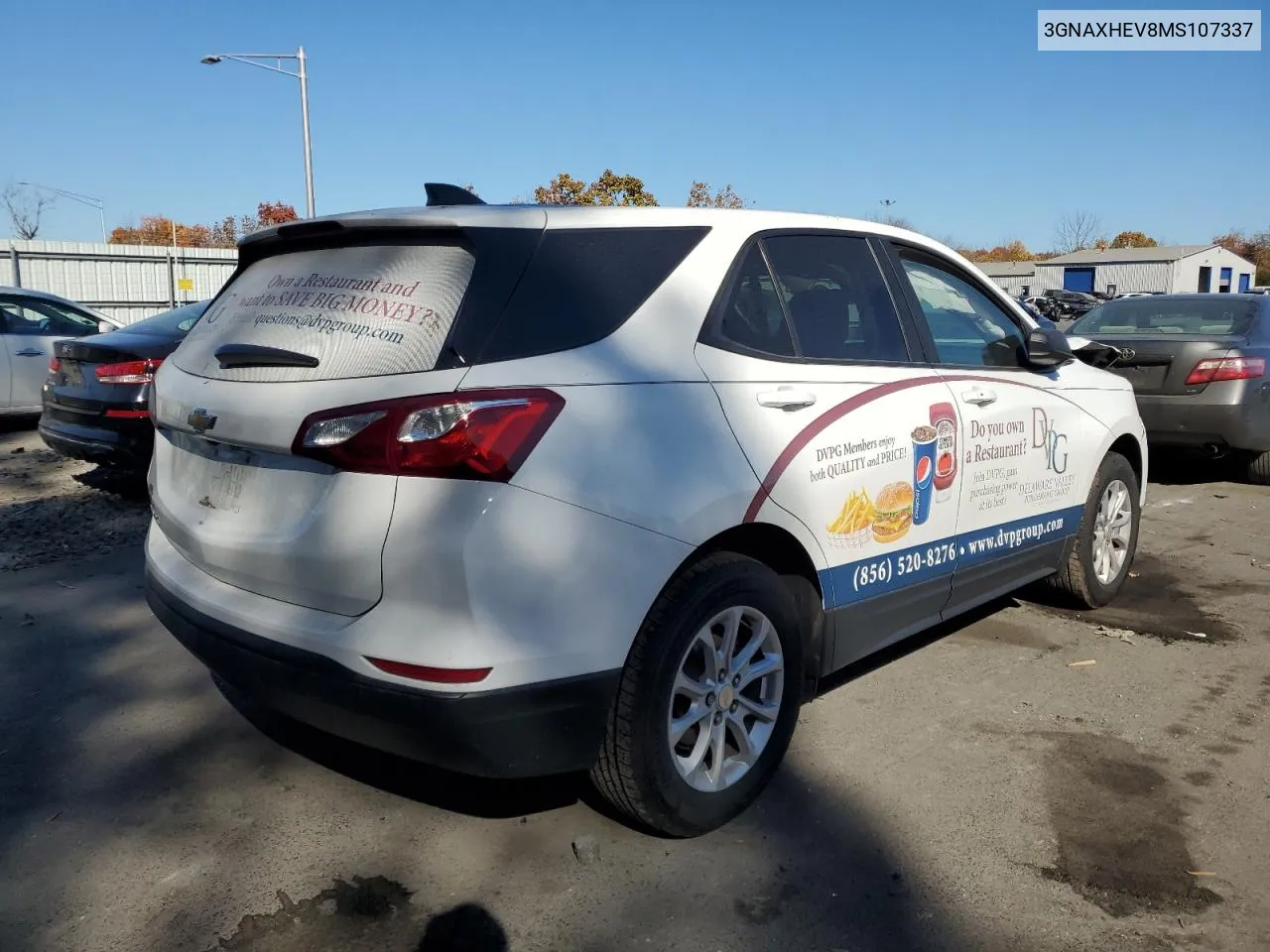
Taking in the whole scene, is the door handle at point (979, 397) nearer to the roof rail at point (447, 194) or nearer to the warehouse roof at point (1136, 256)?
the roof rail at point (447, 194)

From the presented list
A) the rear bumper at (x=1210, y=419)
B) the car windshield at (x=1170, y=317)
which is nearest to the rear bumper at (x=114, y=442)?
the rear bumper at (x=1210, y=419)

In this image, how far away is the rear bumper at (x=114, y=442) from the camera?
670 cm

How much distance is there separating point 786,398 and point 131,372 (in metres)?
5.10

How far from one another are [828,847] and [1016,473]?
195 centimetres

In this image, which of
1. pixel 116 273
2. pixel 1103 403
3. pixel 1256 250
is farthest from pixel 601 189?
pixel 1256 250

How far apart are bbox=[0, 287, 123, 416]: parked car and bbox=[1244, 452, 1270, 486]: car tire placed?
34.4 feet

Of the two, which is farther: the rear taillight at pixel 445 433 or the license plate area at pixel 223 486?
the license plate area at pixel 223 486

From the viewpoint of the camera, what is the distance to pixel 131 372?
6.77 meters

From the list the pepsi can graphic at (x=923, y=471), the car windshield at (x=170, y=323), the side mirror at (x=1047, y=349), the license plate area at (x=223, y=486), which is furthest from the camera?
the car windshield at (x=170, y=323)

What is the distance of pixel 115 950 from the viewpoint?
8.59 ft

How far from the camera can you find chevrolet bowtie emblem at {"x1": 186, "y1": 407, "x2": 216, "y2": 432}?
118 inches

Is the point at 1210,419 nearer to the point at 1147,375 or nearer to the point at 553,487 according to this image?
the point at 1147,375

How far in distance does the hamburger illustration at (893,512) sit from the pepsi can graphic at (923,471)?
40mm

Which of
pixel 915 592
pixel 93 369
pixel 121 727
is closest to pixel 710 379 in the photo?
pixel 915 592
